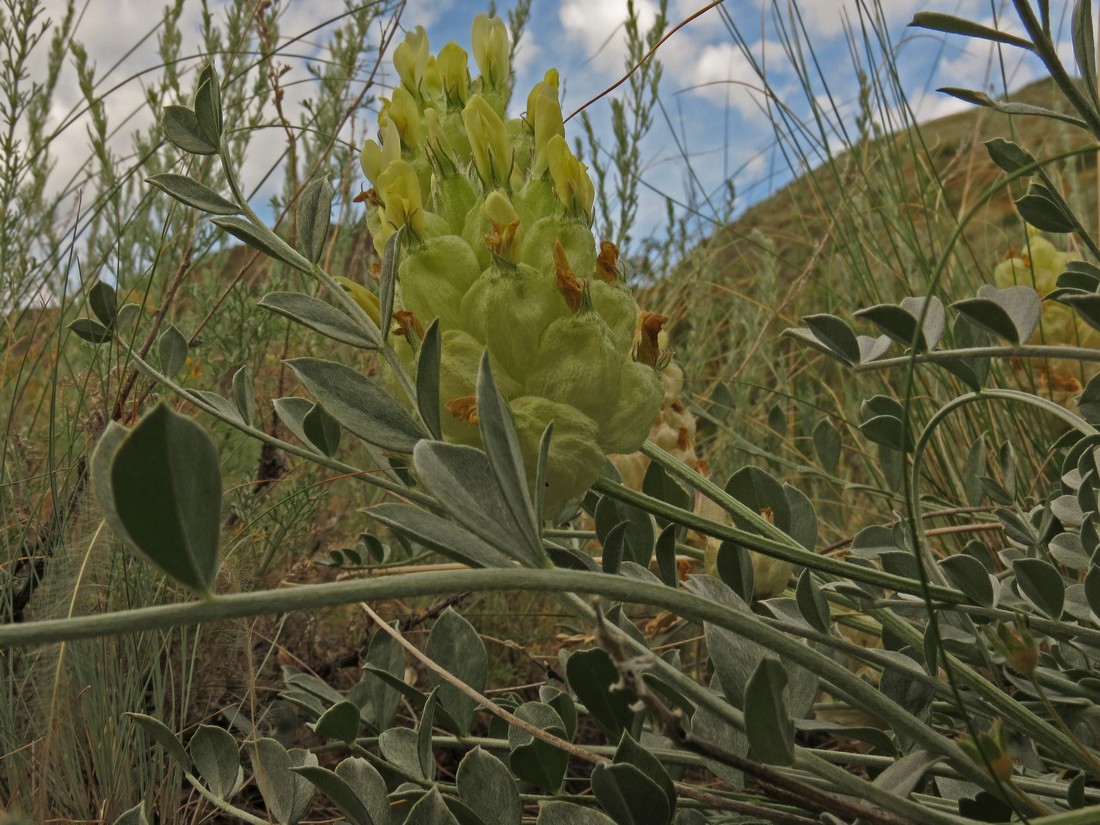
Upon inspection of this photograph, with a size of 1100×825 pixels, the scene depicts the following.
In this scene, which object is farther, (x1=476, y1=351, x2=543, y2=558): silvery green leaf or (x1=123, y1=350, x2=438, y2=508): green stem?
(x1=123, y1=350, x2=438, y2=508): green stem

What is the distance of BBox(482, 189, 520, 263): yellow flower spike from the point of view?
50 cm

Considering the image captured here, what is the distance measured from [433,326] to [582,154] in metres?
1.66

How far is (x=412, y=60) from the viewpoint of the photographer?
607mm

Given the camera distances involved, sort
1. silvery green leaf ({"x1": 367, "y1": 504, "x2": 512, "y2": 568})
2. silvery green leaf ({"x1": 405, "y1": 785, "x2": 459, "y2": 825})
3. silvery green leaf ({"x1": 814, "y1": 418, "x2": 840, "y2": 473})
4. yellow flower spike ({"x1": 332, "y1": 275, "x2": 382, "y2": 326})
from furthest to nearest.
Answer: silvery green leaf ({"x1": 814, "y1": 418, "x2": 840, "y2": 473}) < yellow flower spike ({"x1": 332, "y1": 275, "x2": 382, "y2": 326}) < silvery green leaf ({"x1": 405, "y1": 785, "x2": 459, "y2": 825}) < silvery green leaf ({"x1": 367, "y1": 504, "x2": 512, "y2": 568})

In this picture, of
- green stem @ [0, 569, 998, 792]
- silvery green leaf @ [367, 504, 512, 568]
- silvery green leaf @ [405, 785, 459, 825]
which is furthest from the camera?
silvery green leaf @ [405, 785, 459, 825]

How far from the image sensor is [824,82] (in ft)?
4.91

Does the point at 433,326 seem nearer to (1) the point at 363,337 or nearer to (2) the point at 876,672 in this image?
(1) the point at 363,337

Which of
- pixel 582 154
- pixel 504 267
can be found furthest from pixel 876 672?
pixel 582 154

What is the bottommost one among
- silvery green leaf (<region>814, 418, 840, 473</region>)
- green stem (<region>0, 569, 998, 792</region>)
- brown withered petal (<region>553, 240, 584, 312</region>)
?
green stem (<region>0, 569, 998, 792</region>)

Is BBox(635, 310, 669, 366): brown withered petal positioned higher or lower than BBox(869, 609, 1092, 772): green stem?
higher

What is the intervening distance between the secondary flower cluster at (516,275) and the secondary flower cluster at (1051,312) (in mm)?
768

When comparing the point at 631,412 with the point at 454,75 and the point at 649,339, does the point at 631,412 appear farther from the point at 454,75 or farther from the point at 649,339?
the point at 454,75

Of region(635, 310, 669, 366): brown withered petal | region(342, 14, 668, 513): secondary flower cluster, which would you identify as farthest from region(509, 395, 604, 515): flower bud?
region(635, 310, 669, 366): brown withered petal

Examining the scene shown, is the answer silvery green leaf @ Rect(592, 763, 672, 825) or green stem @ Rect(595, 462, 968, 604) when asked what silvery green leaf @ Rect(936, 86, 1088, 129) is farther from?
silvery green leaf @ Rect(592, 763, 672, 825)
